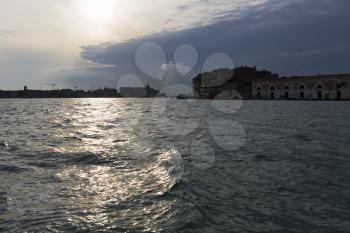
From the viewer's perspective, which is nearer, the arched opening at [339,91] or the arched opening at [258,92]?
the arched opening at [339,91]

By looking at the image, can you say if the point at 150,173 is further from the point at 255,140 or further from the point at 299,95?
the point at 299,95

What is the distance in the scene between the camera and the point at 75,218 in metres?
8.16

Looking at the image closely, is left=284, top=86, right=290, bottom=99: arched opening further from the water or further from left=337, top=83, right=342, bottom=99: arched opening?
the water

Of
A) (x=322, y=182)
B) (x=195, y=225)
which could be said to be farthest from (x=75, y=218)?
(x=322, y=182)

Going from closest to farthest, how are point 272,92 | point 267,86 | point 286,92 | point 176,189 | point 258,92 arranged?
point 176,189 < point 286,92 < point 272,92 < point 267,86 < point 258,92

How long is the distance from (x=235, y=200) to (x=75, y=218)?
11.9 ft

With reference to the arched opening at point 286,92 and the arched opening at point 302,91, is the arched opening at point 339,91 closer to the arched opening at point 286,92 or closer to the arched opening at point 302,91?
the arched opening at point 302,91

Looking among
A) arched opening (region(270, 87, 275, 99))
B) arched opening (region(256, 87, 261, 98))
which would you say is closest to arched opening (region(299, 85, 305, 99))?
arched opening (region(270, 87, 275, 99))

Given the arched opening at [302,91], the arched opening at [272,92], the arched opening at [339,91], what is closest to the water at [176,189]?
the arched opening at [339,91]

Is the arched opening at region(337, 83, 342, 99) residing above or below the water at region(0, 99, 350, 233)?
above

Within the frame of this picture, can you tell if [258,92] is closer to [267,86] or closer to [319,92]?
[267,86]

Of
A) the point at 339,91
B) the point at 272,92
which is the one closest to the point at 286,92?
the point at 272,92

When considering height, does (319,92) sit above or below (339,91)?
below

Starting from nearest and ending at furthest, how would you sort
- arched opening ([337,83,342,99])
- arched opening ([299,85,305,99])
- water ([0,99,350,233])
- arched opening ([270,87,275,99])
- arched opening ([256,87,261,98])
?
water ([0,99,350,233]), arched opening ([337,83,342,99]), arched opening ([299,85,305,99]), arched opening ([270,87,275,99]), arched opening ([256,87,261,98])
